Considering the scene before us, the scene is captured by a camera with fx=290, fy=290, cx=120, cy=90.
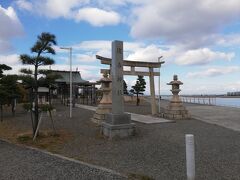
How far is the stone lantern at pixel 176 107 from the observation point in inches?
625

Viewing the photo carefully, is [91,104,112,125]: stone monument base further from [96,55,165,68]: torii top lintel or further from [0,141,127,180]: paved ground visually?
[0,141,127,180]: paved ground

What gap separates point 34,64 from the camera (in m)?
10.4

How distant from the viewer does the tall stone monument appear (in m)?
10.2

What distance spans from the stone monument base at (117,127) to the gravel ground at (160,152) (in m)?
0.32

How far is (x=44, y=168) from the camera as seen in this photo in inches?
236

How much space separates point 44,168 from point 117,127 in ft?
14.2

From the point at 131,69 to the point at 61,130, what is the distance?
6605 millimetres

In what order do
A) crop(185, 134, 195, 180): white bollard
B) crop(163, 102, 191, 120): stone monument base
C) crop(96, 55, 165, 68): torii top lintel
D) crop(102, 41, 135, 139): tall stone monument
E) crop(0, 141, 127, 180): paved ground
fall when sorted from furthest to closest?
crop(163, 102, 191, 120): stone monument base < crop(96, 55, 165, 68): torii top lintel < crop(102, 41, 135, 139): tall stone monument < crop(0, 141, 127, 180): paved ground < crop(185, 134, 195, 180): white bollard

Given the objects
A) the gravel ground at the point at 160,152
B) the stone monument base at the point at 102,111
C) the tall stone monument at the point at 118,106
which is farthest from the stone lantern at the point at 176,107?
the tall stone monument at the point at 118,106

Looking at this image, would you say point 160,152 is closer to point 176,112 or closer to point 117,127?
point 117,127

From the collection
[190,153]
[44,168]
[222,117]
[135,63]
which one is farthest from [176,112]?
[190,153]

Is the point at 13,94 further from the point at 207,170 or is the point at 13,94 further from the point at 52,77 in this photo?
the point at 207,170

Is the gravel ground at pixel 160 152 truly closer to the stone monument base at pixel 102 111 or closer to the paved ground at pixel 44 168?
the paved ground at pixel 44 168

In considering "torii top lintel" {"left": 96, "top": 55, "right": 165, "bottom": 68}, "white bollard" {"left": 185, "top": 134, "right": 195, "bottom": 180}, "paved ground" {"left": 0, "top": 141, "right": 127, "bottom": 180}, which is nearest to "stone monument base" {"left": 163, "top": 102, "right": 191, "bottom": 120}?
"torii top lintel" {"left": 96, "top": 55, "right": 165, "bottom": 68}
